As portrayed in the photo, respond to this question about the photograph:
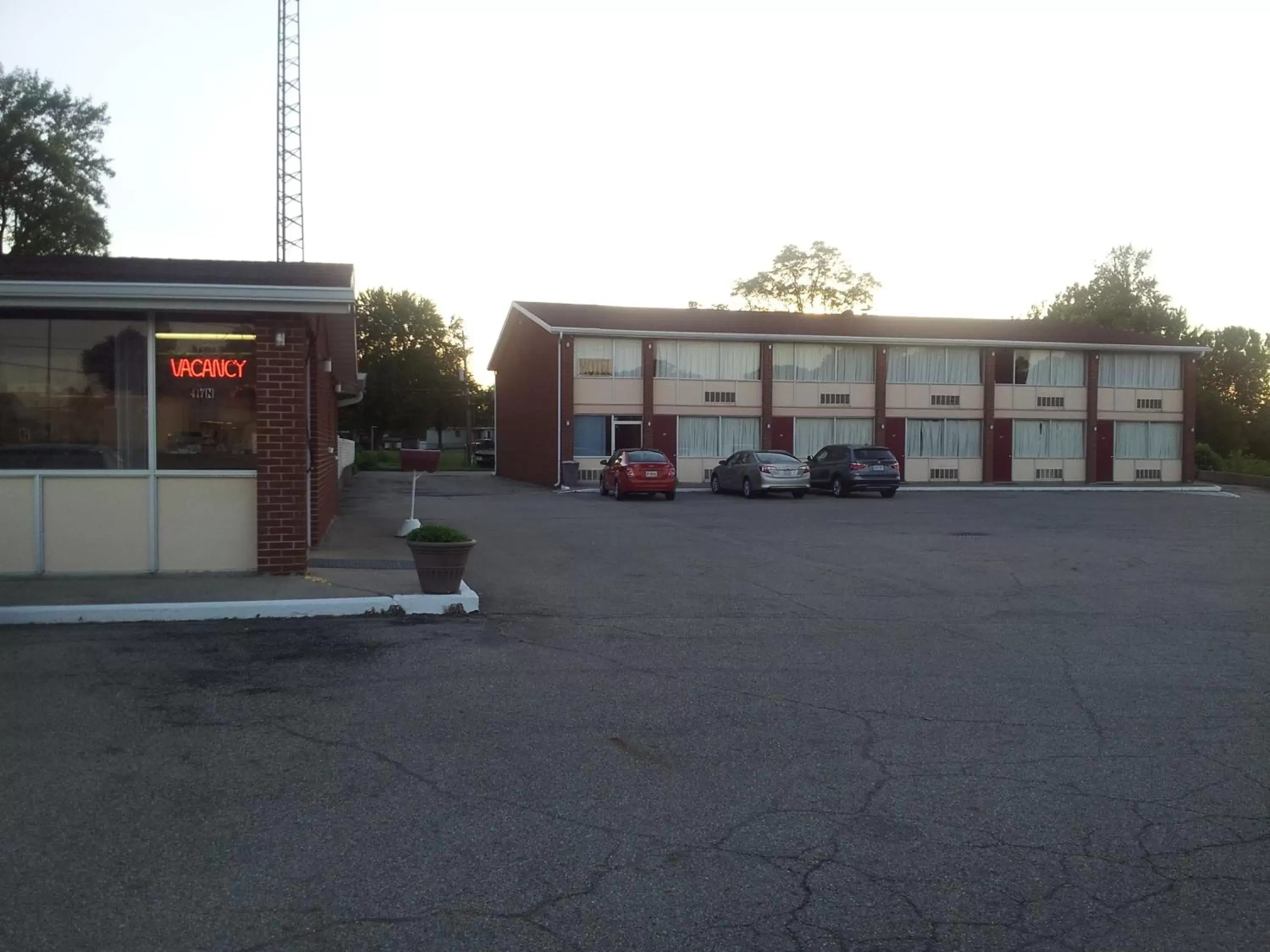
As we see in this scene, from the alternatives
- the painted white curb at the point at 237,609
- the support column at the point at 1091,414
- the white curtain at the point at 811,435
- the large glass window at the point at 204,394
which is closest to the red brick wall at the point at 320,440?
the large glass window at the point at 204,394

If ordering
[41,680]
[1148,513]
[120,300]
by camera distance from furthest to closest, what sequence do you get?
[1148,513] → [120,300] → [41,680]

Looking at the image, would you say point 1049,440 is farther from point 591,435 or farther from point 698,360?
point 591,435

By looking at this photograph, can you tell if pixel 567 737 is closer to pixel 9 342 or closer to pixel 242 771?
pixel 242 771

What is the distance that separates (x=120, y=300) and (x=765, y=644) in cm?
737

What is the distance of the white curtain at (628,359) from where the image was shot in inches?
1590

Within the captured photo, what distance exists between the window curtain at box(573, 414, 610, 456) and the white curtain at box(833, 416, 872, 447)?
9.06 m

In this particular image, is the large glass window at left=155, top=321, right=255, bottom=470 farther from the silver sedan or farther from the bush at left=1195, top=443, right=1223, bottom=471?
the bush at left=1195, top=443, right=1223, bottom=471

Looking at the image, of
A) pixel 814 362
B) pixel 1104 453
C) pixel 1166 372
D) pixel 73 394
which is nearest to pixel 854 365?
A: pixel 814 362

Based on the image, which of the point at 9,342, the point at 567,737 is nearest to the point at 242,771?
the point at 567,737

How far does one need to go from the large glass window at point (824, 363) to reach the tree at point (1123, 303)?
39988 millimetres

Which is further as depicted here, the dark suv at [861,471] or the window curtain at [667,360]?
the window curtain at [667,360]

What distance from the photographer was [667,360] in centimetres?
4088

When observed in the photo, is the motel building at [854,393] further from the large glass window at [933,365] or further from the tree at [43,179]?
the tree at [43,179]

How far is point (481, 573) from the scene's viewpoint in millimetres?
13938
